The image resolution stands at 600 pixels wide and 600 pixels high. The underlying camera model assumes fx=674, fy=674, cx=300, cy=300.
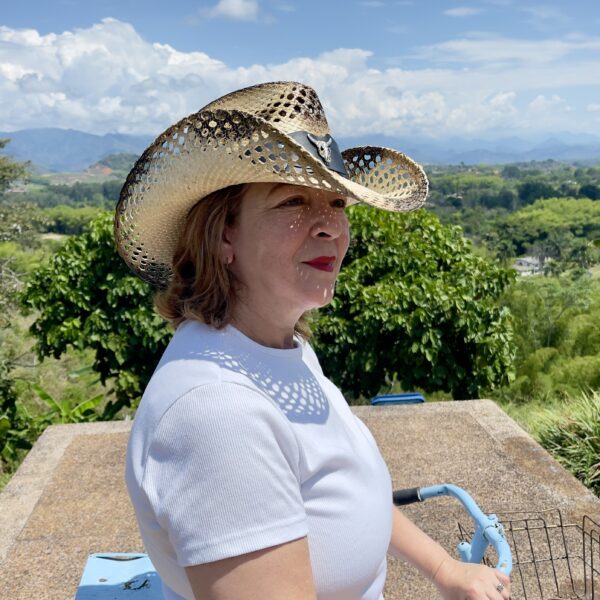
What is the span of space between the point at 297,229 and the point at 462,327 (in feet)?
15.3

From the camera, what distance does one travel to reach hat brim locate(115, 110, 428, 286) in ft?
4.40

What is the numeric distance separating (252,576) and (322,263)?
66 cm

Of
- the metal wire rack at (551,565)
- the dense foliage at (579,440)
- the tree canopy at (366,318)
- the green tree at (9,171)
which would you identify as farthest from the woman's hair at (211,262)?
the green tree at (9,171)

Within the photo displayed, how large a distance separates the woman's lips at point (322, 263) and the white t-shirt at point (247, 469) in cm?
21

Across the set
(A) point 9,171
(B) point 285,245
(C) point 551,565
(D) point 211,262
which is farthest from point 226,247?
(A) point 9,171

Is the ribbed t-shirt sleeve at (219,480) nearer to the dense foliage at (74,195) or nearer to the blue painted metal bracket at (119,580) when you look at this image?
the blue painted metal bracket at (119,580)

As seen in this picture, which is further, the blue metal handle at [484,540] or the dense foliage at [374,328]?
the dense foliage at [374,328]

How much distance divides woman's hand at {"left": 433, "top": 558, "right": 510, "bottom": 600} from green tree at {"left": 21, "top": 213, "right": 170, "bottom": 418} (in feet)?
14.5

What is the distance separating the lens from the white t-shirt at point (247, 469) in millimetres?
1141

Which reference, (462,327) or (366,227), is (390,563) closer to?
(462,327)

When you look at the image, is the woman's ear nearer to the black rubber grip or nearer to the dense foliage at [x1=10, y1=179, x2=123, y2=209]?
the black rubber grip

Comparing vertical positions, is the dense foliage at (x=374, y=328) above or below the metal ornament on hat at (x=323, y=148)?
below

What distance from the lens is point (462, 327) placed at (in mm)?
5883

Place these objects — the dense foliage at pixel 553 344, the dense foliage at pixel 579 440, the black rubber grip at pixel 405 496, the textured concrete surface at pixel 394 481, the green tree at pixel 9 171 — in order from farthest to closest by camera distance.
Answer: the green tree at pixel 9 171 → the dense foliage at pixel 553 344 → the dense foliage at pixel 579 440 → the textured concrete surface at pixel 394 481 → the black rubber grip at pixel 405 496
